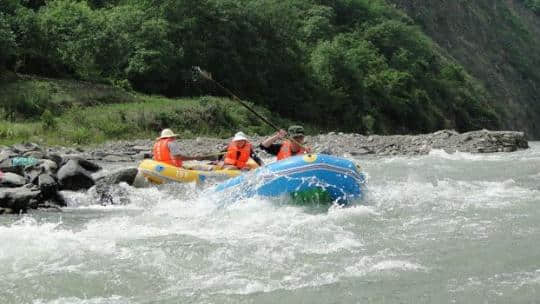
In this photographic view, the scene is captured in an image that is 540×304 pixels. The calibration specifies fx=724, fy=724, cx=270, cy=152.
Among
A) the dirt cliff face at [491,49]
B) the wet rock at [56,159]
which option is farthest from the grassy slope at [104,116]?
the dirt cliff face at [491,49]

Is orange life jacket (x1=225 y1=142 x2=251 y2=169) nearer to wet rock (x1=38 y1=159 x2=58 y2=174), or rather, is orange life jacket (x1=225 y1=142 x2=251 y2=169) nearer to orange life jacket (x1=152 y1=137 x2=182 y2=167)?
orange life jacket (x1=152 y1=137 x2=182 y2=167)

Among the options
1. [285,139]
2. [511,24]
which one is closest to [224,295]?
[285,139]

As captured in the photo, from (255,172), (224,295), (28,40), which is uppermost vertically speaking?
(28,40)

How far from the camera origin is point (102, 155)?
69.0 ft

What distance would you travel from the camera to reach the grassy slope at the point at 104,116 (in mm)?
24453

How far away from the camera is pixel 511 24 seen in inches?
3351

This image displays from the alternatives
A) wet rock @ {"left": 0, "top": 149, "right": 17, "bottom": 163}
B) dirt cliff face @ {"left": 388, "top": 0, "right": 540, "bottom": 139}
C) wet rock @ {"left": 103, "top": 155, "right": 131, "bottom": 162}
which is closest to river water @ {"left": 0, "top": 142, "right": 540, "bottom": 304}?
wet rock @ {"left": 0, "top": 149, "right": 17, "bottom": 163}

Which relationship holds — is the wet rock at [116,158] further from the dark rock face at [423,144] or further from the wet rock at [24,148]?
the dark rock face at [423,144]

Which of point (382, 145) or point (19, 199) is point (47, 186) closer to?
point (19, 199)

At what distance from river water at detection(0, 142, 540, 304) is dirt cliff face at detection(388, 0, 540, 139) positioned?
5995cm

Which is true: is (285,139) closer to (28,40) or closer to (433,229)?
(433,229)

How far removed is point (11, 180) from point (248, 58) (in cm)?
2707

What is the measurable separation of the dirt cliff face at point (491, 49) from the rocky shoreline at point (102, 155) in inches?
1748

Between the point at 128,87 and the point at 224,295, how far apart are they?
1080 inches
